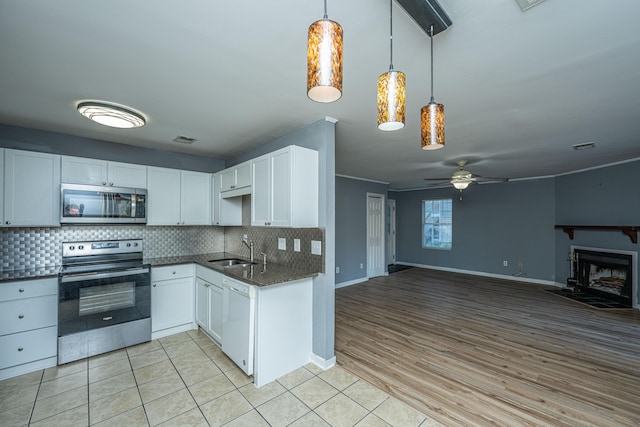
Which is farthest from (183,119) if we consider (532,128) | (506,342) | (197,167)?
(506,342)

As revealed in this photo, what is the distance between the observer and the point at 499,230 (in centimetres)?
671

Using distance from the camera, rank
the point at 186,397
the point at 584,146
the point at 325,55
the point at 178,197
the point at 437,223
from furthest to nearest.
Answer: the point at 437,223 < the point at 178,197 < the point at 584,146 < the point at 186,397 < the point at 325,55

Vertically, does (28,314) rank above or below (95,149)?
below

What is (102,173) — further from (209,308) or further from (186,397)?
(186,397)

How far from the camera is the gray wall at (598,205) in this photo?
4.69 metres

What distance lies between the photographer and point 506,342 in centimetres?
327

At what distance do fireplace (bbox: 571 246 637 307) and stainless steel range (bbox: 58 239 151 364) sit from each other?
7466 millimetres

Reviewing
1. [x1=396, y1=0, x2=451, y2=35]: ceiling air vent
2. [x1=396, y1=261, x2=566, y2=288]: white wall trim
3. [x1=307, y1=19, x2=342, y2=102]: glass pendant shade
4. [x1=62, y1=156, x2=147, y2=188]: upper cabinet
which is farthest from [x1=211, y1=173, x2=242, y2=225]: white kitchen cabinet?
[x1=396, y1=261, x2=566, y2=288]: white wall trim

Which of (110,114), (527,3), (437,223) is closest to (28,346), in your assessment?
(110,114)

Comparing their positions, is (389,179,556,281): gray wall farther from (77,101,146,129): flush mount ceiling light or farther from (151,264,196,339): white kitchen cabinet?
(77,101,146,129): flush mount ceiling light

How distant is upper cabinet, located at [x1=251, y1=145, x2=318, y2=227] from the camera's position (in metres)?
2.63

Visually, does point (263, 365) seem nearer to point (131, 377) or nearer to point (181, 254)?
point (131, 377)

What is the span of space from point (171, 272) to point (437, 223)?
7.01 meters

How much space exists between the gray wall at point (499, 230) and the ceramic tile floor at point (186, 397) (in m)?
5.93
